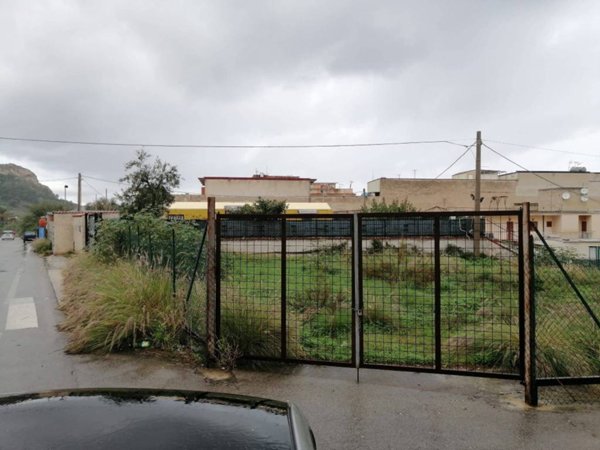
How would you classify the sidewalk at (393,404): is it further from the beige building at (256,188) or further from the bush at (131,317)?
the beige building at (256,188)

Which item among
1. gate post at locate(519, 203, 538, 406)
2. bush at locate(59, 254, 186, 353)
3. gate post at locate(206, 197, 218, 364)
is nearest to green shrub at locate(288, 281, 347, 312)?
bush at locate(59, 254, 186, 353)

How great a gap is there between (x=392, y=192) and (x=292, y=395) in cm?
5311

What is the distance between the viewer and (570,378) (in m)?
4.58

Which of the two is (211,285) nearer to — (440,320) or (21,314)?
(440,320)

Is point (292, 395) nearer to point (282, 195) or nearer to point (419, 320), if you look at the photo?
point (419, 320)

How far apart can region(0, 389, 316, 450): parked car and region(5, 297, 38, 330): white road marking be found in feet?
22.9

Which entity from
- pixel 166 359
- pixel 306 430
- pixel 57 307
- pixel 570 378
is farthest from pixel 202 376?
pixel 57 307

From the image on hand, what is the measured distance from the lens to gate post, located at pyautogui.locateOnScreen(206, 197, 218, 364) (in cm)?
554

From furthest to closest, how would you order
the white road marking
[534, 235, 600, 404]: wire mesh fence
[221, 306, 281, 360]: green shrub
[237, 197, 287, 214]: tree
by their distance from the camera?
[237, 197, 287, 214]: tree
the white road marking
[221, 306, 281, 360]: green shrub
[534, 235, 600, 404]: wire mesh fence

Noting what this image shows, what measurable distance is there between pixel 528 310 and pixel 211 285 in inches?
138

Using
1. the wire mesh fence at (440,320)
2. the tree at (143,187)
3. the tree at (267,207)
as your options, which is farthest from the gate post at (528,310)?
the tree at (267,207)

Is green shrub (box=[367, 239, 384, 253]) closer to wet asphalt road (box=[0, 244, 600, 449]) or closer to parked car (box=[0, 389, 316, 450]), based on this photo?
wet asphalt road (box=[0, 244, 600, 449])

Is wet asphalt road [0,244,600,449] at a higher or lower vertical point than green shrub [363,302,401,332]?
lower

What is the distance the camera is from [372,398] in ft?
15.9
